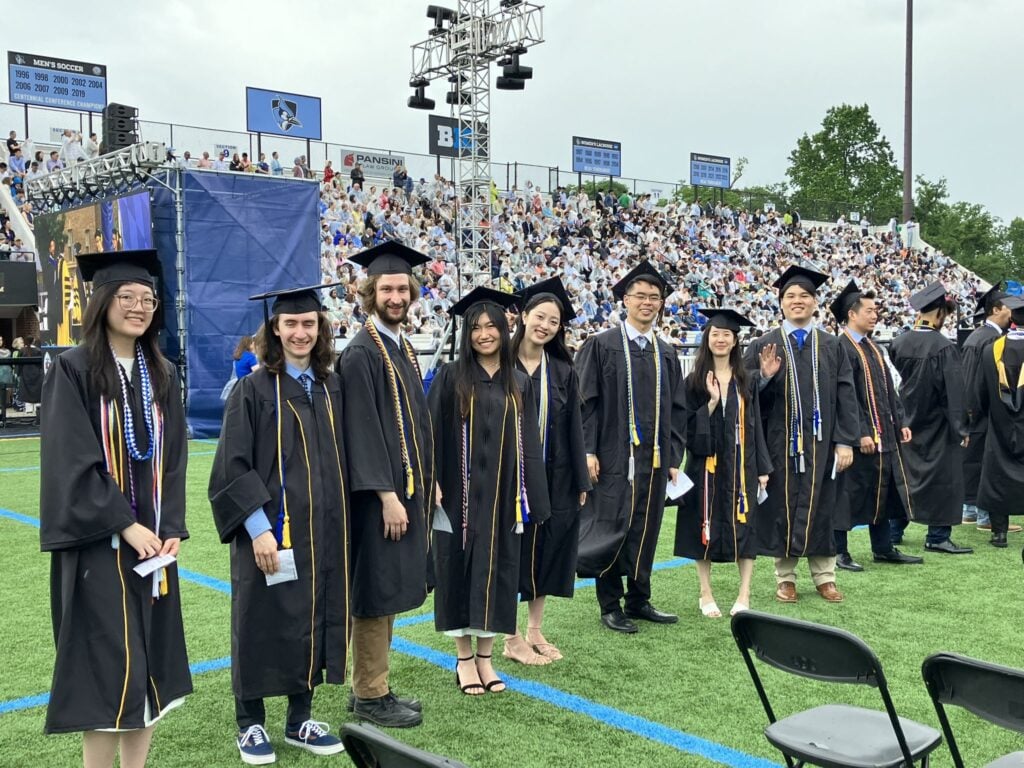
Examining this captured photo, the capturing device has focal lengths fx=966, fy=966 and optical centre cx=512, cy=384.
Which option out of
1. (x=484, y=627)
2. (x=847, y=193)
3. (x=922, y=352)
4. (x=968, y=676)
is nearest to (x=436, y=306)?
(x=922, y=352)

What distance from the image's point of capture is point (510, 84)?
794 inches

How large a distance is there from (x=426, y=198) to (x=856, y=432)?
69.5 ft

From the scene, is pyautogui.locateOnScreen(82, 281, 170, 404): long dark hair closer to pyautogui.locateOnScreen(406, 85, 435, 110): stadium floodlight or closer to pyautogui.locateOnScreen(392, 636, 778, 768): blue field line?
pyautogui.locateOnScreen(392, 636, 778, 768): blue field line

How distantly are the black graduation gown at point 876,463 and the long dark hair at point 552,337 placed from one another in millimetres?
2613

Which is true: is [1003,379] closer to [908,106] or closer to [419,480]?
[419,480]

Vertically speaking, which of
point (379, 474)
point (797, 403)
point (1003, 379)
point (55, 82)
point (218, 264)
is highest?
point (55, 82)

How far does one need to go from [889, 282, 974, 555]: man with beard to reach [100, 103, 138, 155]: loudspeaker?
1218 centimetres

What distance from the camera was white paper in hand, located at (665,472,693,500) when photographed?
5.60 meters

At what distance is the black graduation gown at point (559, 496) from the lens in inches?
198

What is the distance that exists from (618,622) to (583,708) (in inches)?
50.6

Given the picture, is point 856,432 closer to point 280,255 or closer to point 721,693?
point 721,693

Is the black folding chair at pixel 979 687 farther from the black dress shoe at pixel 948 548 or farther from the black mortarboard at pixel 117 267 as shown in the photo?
the black dress shoe at pixel 948 548

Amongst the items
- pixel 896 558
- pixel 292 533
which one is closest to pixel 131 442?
pixel 292 533

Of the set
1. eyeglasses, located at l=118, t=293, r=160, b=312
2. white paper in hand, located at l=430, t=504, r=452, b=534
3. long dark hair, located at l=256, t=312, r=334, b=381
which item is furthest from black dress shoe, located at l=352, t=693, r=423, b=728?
eyeglasses, located at l=118, t=293, r=160, b=312
